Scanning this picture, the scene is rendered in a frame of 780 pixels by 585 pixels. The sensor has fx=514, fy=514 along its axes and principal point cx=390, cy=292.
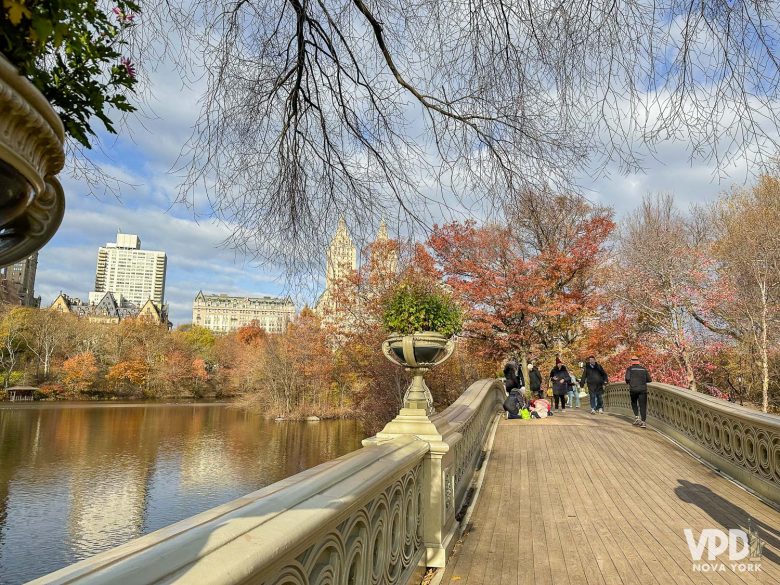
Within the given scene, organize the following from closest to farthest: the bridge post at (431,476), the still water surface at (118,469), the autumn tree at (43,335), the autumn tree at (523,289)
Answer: the bridge post at (431,476)
the still water surface at (118,469)
the autumn tree at (523,289)
the autumn tree at (43,335)

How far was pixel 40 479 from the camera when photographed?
72.2ft

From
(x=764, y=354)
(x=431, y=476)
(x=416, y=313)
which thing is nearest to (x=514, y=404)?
(x=416, y=313)

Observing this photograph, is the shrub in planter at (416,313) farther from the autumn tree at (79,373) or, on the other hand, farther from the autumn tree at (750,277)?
the autumn tree at (79,373)

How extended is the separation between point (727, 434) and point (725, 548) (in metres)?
3.54

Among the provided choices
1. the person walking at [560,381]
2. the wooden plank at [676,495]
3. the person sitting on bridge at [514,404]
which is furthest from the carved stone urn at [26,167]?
the person walking at [560,381]

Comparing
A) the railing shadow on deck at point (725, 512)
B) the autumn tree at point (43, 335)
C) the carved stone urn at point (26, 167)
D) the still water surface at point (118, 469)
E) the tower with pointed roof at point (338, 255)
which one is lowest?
the still water surface at point (118, 469)

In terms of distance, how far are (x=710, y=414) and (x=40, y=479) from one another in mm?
25112

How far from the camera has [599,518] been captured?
5.42 m

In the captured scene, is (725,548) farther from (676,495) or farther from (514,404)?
(514,404)

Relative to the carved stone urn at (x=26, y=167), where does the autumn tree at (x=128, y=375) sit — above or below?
below

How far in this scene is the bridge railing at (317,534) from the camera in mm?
1073

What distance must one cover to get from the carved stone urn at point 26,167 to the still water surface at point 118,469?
54.9ft

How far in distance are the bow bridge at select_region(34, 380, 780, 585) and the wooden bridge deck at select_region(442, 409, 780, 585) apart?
0.02 m

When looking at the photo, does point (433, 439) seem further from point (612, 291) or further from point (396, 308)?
point (612, 291)
